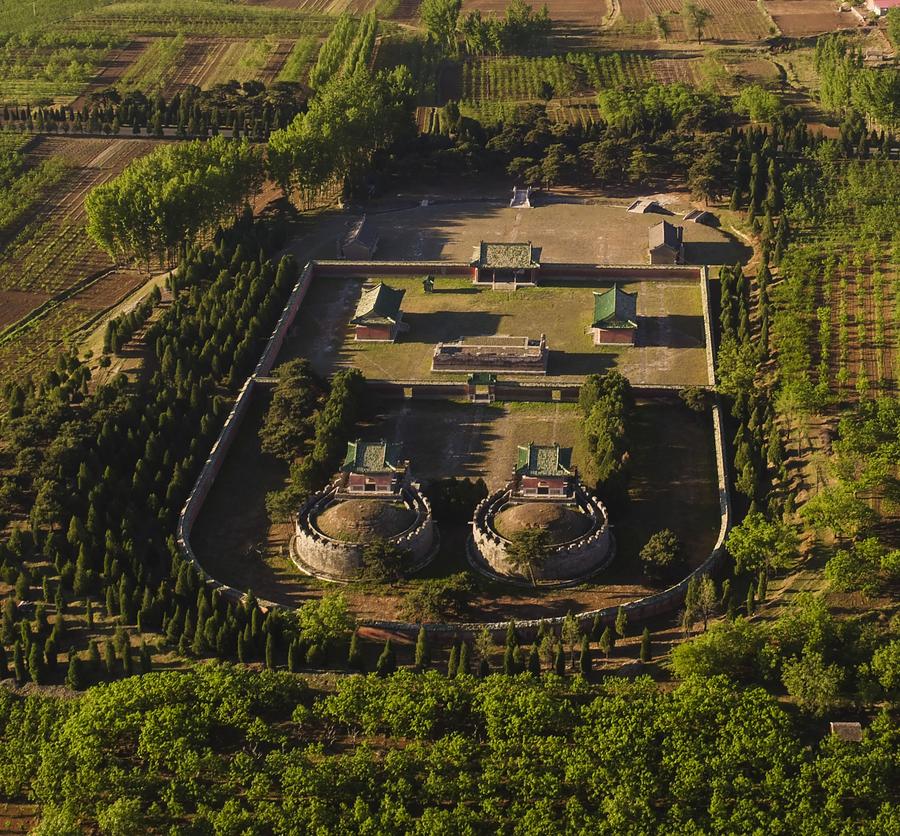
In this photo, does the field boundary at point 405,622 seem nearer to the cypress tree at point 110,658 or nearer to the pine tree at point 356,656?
the pine tree at point 356,656

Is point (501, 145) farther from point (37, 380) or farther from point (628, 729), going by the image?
point (628, 729)

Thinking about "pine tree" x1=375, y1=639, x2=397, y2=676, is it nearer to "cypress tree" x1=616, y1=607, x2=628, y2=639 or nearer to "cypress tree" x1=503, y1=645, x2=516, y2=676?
"cypress tree" x1=503, y1=645, x2=516, y2=676

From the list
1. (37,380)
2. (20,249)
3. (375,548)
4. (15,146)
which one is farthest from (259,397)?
(15,146)

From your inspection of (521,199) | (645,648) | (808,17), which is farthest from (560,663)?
(808,17)

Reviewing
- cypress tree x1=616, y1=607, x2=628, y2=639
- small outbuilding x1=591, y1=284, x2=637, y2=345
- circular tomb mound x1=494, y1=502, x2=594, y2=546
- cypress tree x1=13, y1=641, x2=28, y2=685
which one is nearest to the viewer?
cypress tree x1=13, y1=641, x2=28, y2=685

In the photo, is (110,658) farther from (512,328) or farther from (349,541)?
(512,328)

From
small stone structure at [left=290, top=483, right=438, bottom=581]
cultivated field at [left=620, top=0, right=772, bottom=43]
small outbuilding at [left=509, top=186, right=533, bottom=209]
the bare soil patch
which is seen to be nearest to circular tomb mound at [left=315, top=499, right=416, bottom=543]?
small stone structure at [left=290, top=483, right=438, bottom=581]

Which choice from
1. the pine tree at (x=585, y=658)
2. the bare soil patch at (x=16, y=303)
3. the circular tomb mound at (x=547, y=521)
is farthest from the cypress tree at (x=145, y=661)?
the bare soil patch at (x=16, y=303)
